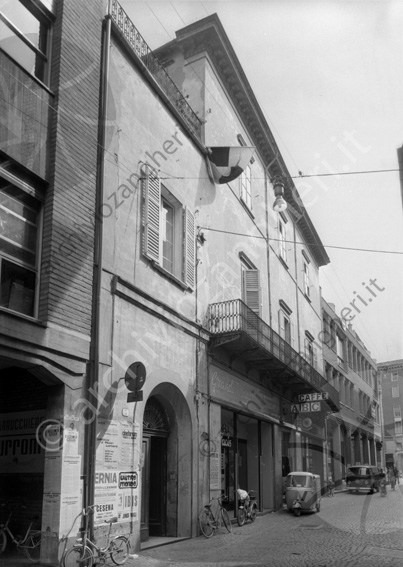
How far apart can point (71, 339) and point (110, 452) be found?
8.03 feet

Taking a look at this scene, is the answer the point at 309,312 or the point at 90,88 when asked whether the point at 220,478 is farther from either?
the point at 309,312

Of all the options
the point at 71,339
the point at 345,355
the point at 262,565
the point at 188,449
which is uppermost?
the point at 345,355

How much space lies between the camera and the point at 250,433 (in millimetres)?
20672

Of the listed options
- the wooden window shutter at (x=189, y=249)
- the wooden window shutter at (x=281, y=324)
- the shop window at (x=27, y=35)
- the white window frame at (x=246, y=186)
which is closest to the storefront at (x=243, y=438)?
the wooden window shutter at (x=189, y=249)

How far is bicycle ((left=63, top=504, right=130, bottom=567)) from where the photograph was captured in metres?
9.61

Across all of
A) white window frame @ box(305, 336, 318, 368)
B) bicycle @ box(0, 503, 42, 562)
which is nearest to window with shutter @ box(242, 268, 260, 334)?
white window frame @ box(305, 336, 318, 368)

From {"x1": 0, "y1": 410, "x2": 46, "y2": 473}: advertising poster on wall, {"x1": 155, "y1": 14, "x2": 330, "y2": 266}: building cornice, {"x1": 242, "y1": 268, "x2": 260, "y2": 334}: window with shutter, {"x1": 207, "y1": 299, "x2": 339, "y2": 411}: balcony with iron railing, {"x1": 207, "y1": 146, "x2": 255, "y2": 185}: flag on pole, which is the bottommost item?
{"x1": 0, "y1": 410, "x2": 46, "y2": 473}: advertising poster on wall

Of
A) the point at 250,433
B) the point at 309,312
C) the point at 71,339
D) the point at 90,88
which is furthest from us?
the point at 309,312

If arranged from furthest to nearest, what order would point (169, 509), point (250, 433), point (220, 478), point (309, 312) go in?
1. point (309, 312)
2. point (250, 433)
3. point (220, 478)
4. point (169, 509)

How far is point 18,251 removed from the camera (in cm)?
992

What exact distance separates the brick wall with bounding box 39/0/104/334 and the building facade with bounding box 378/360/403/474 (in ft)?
215

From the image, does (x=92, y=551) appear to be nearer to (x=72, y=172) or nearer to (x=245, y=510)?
(x=72, y=172)

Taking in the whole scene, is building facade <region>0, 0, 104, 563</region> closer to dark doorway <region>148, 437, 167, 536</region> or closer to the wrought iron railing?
the wrought iron railing

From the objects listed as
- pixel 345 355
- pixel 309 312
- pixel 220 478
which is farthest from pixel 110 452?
pixel 345 355
